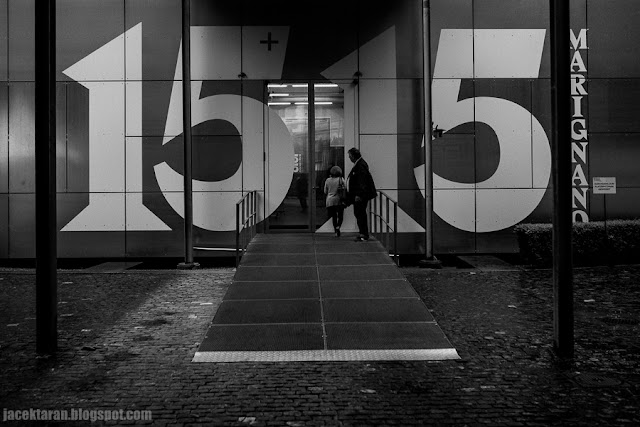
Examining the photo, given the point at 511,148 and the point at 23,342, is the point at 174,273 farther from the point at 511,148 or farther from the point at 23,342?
the point at 511,148

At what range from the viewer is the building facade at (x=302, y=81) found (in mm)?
13492

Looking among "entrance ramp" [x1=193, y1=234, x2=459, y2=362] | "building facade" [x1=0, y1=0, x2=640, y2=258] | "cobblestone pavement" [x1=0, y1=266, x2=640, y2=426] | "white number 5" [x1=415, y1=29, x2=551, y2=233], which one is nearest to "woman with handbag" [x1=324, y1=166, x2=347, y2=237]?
"building facade" [x1=0, y1=0, x2=640, y2=258]

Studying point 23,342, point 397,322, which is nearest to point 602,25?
point 397,322

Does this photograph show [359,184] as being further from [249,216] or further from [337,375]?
[337,375]

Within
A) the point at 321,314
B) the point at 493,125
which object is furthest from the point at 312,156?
the point at 321,314

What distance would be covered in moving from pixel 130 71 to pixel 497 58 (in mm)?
8445

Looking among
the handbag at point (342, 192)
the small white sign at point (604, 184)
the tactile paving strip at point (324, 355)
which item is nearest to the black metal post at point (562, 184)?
the tactile paving strip at point (324, 355)

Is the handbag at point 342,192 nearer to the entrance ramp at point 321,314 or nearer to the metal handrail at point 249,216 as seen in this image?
the entrance ramp at point 321,314

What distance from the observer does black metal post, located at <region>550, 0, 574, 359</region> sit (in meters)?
5.93

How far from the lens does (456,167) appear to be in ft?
44.4

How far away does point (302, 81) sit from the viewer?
13.6 m

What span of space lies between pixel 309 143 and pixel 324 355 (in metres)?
8.30

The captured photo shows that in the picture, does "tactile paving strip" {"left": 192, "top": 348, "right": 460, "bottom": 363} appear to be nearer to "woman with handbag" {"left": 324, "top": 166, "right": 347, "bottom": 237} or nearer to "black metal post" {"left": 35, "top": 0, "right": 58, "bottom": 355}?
"black metal post" {"left": 35, "top": 0, "right": 58, "bottom": 355}

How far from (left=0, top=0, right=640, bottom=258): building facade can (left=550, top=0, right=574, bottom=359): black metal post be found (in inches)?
297
